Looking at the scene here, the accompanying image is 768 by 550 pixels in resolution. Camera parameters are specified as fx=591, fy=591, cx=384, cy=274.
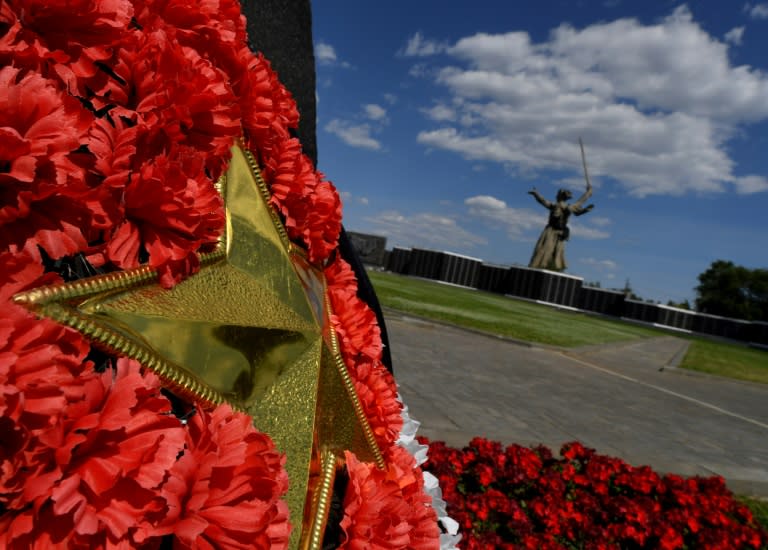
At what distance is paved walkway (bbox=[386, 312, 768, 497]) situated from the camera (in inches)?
213

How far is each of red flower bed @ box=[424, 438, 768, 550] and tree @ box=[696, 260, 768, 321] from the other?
200ft

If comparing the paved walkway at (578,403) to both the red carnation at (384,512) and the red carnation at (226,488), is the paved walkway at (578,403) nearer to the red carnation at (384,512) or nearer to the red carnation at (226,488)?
the red carnation at (384,512)

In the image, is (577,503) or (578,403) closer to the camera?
(577,503)

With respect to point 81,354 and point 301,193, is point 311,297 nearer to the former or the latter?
point 301,193

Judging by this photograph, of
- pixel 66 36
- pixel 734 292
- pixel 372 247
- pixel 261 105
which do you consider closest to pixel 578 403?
pixel 261 105

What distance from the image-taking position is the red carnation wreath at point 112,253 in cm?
49

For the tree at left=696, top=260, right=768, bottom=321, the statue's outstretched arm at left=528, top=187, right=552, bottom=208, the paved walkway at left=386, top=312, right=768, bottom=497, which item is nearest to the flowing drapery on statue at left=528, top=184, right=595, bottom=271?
the statue's outstretched arm at left=528, top=187, right=552, bottom=208

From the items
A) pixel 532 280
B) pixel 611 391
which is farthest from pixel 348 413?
pixel 532 280

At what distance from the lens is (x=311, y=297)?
1.15 metres

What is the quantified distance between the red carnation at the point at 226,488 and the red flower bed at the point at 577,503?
103 inches

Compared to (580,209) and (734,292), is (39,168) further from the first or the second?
(734,292)

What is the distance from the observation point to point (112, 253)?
0.67 meters

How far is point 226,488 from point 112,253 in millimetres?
290

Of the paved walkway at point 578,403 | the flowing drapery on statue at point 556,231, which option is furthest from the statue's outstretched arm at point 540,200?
the paved walkway at point 578,403
